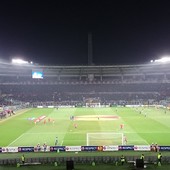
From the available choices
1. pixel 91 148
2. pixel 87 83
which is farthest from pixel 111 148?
pixel 87 83

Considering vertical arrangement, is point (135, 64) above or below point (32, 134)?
above

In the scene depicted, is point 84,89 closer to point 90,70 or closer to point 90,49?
point 90,70

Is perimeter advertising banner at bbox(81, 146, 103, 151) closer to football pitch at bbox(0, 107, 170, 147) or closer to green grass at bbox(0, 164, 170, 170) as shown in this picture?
football pitch at bbox(0, 107, 170, 147)

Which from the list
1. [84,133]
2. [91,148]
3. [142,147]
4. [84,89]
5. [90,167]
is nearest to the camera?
[90,167]

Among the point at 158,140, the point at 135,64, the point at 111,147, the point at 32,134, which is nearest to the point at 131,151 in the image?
the point at 111,147

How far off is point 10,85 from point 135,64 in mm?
49484

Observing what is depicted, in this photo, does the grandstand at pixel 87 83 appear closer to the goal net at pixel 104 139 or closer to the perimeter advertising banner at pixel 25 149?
the goal net at pixel 104 139

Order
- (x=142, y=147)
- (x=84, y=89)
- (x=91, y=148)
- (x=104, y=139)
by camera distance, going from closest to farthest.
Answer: (x=142, y=147) → (x=91, y=148) → (x=104, y=139) → (x=84, y=89)

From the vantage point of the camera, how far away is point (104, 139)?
142 feet

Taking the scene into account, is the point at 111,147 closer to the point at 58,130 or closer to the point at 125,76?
the point at 58,130

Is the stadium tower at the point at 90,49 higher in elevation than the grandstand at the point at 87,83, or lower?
higher

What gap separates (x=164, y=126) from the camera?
55.4m

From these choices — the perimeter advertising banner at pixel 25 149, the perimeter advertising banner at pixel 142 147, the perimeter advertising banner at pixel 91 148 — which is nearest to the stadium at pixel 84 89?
the perimeter advertising banner at pixel 25 149

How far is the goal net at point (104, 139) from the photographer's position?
40.7 meters
